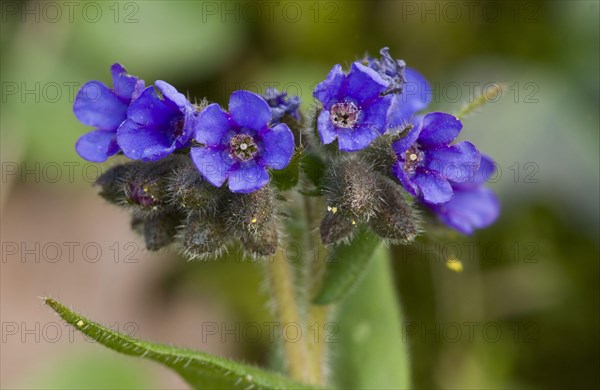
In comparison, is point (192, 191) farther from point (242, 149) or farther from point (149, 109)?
point (149, 109)

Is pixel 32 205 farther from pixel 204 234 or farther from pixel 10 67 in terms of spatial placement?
pixel 204 234

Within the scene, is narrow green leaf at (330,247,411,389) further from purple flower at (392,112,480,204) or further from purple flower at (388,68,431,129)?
purple flower at (392,112,480,204)

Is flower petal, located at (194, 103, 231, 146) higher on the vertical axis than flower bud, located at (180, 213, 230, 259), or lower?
higher

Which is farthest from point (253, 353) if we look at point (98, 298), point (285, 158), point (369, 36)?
point (285, 158)

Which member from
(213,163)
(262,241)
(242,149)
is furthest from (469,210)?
(213,163)

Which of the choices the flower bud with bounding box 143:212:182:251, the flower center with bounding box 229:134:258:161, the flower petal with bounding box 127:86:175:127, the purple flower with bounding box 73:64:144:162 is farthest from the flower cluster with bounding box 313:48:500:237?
the purple flower with bounding box 73:64:144:162

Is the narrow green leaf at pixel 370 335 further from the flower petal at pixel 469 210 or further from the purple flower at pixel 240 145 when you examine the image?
the purple flower at pixel 240 145
